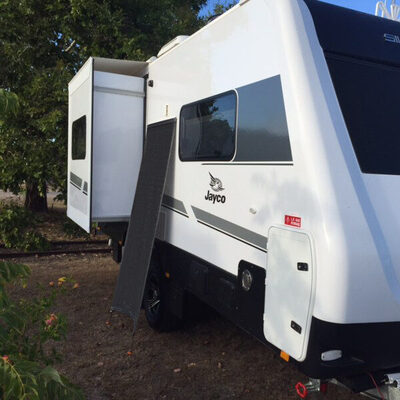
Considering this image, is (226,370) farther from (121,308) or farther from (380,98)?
(380,98)

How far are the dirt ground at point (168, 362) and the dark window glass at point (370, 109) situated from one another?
7.06 feet

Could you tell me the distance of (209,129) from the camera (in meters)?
3.79

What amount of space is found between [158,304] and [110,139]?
79.3 inches

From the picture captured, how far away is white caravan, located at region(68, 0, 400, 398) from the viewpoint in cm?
241

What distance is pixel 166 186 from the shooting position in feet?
15.1

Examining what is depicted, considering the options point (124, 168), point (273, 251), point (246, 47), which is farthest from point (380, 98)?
point (124, 168)

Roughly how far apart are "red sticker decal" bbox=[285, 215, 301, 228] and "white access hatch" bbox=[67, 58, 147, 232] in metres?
2.92

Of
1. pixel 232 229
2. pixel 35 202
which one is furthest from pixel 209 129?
pixel 35 202

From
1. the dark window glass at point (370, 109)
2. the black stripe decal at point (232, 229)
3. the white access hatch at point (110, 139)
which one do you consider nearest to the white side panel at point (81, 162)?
the white access hatch at point (110, 139)

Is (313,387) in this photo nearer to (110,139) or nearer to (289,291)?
Result: (289,291)

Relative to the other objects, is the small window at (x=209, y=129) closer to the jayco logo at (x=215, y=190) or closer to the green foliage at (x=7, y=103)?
the jayco logo at (x=215, y=190)

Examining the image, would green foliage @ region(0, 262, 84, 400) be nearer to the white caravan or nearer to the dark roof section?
the white caravan

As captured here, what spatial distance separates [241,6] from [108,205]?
286 centimetres

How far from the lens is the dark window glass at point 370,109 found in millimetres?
2688
